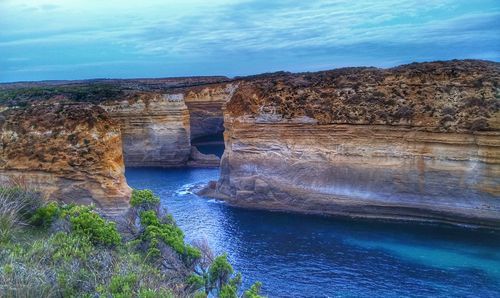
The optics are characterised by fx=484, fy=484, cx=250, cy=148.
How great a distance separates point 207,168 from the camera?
38812 mm

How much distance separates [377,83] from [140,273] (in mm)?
20831

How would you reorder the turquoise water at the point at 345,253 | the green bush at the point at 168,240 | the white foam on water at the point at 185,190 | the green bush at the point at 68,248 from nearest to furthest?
the green bush at the point at 68,248
the green bush at the point at 168,240
the turquoise water at the point at 345,253
the white foam on water at the point at 185,190

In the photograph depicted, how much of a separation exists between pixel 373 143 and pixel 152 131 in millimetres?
21097

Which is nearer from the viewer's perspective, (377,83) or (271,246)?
(271,246)

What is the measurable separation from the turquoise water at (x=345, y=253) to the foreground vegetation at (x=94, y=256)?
16.0 ft

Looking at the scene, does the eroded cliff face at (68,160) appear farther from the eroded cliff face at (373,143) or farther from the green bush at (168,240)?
the eroded cliff face at (373,143)

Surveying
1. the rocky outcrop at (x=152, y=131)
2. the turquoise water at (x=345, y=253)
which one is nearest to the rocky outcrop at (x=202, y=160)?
the rocky outcrop at (x=152, y=131)

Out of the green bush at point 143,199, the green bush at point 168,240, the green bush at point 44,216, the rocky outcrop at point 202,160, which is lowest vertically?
the rocky outcrop at point 202,160

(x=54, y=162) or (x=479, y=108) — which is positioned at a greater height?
(x=479, y=108)

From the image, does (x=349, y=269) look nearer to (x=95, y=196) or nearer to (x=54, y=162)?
(x=95, y=196)

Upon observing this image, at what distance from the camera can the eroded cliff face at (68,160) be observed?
19.9 metres

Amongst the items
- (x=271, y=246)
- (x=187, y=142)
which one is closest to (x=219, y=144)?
(x=187, y=142)

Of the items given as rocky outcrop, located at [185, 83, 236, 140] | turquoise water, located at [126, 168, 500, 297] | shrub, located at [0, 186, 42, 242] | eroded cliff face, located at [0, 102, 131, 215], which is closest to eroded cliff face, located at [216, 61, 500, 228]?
turquoise water, located at [126, 168, 500, 297]

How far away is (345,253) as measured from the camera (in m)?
19.5
